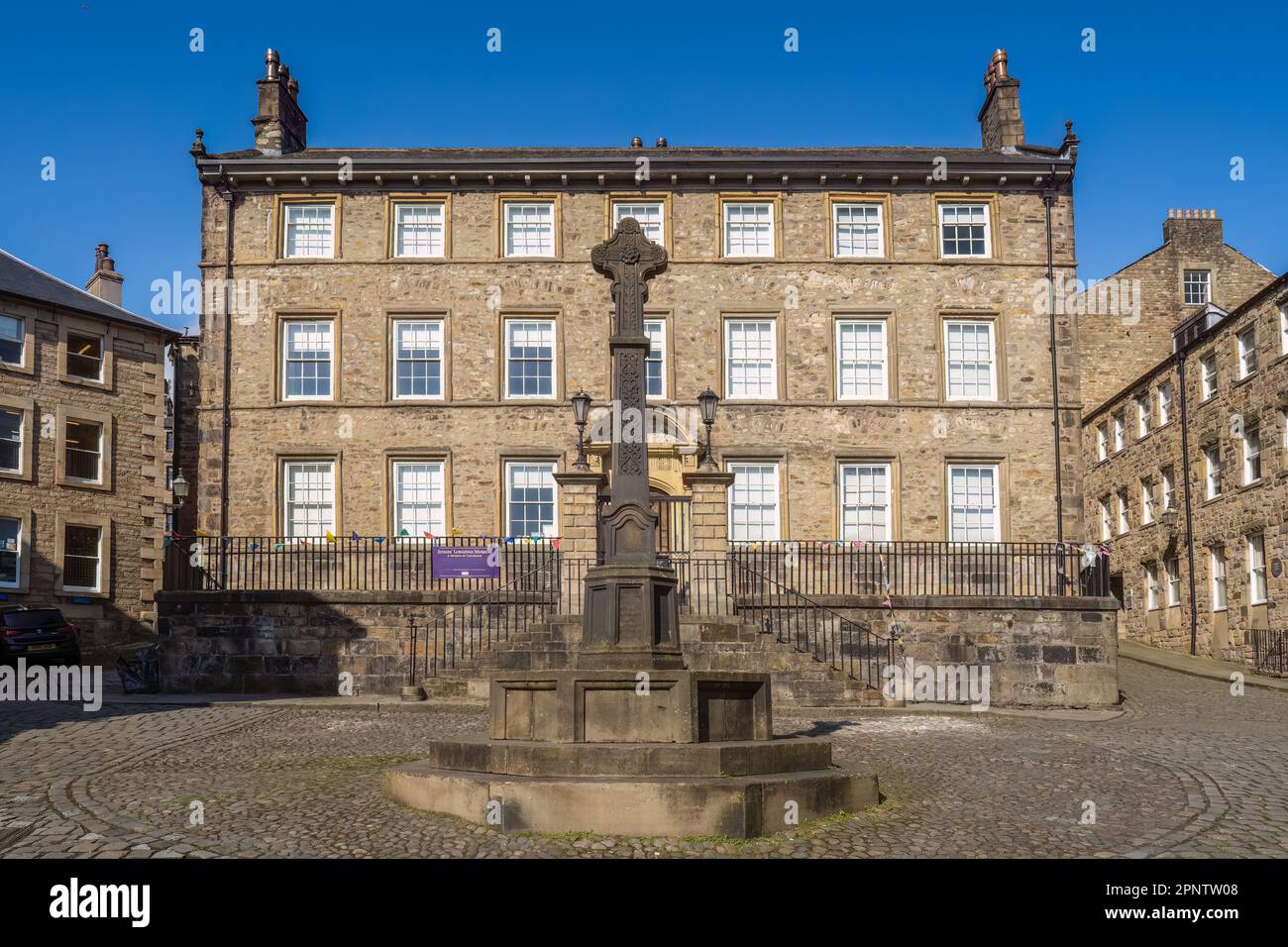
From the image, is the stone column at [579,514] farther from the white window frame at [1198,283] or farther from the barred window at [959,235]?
the white window frame at [1198,283]

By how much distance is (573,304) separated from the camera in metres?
25.8

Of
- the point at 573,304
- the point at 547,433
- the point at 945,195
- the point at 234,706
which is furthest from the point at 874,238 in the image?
the point at 234,706

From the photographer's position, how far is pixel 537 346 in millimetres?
25734

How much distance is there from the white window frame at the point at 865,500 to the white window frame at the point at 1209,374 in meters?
8.75

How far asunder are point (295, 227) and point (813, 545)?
43.1ft

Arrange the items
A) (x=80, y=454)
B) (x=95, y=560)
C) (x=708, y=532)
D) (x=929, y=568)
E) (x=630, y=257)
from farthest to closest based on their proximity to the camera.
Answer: (x=80, y=454)
(x=95, y=560)
(x=929, y=568)
(x=708, y=532)
(x=630, y=257)

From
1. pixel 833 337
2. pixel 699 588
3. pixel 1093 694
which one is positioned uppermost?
pixel 833 337

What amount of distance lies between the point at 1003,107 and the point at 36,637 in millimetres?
23451

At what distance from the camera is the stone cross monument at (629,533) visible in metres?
10.2

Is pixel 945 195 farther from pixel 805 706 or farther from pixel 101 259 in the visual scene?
pixel 101 259

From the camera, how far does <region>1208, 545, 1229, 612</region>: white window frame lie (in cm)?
Result: 2747

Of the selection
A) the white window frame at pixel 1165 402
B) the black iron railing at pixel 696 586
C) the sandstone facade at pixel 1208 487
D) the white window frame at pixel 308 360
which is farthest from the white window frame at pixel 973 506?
the white window frame at pixel 308 360

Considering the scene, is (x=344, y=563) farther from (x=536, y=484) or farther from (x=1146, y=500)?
(x=1146, y=500)

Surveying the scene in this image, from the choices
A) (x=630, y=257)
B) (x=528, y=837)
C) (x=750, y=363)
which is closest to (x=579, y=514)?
(x=750, y=363)
